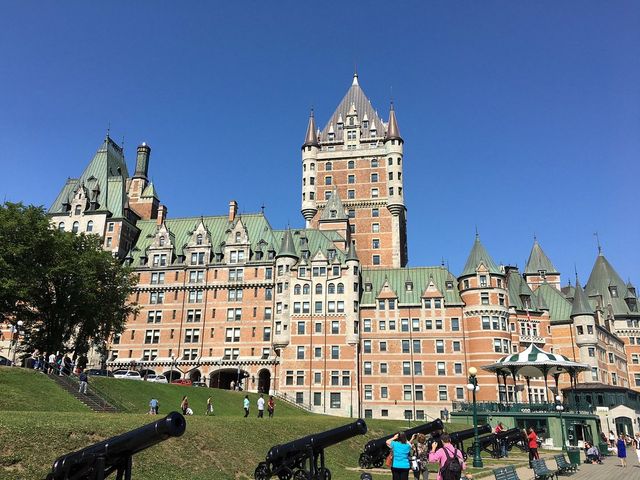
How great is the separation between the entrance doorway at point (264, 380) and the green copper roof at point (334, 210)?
25384 millimetres

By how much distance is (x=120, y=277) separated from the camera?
58281 mm

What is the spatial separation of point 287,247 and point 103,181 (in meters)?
32.6

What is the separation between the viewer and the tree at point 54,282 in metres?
48.4

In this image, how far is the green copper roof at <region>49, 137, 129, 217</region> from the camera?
84.1m

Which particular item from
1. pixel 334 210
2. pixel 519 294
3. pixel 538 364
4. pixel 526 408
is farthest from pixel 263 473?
pixel 334 210

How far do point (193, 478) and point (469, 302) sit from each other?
56.2m

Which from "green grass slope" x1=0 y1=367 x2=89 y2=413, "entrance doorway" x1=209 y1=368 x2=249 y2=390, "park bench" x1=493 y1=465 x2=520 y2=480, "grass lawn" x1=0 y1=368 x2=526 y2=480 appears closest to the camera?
"park bench" x1=493 y1=465 x2=520 y2=480

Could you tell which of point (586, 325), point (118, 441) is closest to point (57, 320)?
point (118, 441)

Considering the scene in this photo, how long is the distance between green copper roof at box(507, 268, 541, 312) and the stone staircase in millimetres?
56133

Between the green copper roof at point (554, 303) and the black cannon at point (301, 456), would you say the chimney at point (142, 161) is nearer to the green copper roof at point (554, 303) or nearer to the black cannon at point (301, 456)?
the green copper roof at point (554, 303)

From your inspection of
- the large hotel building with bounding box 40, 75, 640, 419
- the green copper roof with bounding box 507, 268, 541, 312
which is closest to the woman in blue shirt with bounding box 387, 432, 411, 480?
the large hotel building with bounding box 40, 75, 640, 419

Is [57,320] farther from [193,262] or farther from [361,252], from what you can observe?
[361,252]

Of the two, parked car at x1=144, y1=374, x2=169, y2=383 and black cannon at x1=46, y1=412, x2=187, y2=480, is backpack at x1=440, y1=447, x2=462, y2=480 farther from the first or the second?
parked car at x1=144, y1=374, x2=169, y2=383

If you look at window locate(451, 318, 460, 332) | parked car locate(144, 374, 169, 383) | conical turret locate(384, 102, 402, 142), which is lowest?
parked car locate(144, 374, 169, 383)
